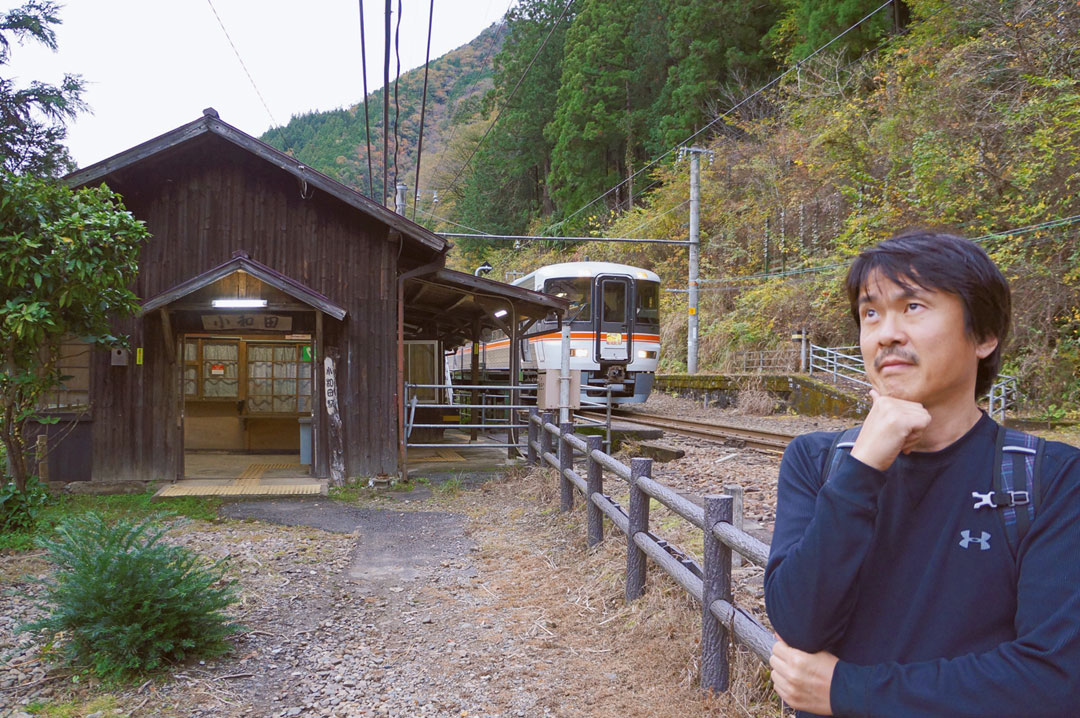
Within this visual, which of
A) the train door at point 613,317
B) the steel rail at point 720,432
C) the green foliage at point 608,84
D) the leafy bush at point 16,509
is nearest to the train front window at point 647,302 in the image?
the train door at point 613,317

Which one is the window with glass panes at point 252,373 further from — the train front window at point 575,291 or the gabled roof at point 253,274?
the train front window at point 575,291

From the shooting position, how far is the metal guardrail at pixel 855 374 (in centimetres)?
1316

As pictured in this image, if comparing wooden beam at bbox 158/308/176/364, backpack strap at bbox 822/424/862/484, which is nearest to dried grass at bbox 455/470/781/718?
backpack strap at bbox 822/424/862/484

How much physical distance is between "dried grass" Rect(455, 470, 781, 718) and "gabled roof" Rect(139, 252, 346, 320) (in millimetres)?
3567

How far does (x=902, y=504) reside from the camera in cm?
139

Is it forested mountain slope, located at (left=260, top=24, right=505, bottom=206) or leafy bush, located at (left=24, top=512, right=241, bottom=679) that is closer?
leafy bush, located at (left=24, top=512, right=241, bottom=679)

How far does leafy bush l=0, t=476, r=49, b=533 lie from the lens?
7055 mm

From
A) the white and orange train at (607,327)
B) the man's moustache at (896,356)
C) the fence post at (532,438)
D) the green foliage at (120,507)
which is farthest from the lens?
the white and orange train at (607,327)

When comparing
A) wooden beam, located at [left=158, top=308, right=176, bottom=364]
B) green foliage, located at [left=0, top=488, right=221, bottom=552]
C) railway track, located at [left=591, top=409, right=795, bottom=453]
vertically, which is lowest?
green foliage, located at [left=0, top=488, right=221, bottom=552]

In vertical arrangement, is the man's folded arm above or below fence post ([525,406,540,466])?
above

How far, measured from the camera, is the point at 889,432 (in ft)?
4.19

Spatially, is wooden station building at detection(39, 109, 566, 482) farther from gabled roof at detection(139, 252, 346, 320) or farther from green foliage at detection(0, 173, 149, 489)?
green foliage at detection(0, 173, 149, 489)

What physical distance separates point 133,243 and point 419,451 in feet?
21.0

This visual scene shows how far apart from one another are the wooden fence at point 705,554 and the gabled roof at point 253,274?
4.54 metres
